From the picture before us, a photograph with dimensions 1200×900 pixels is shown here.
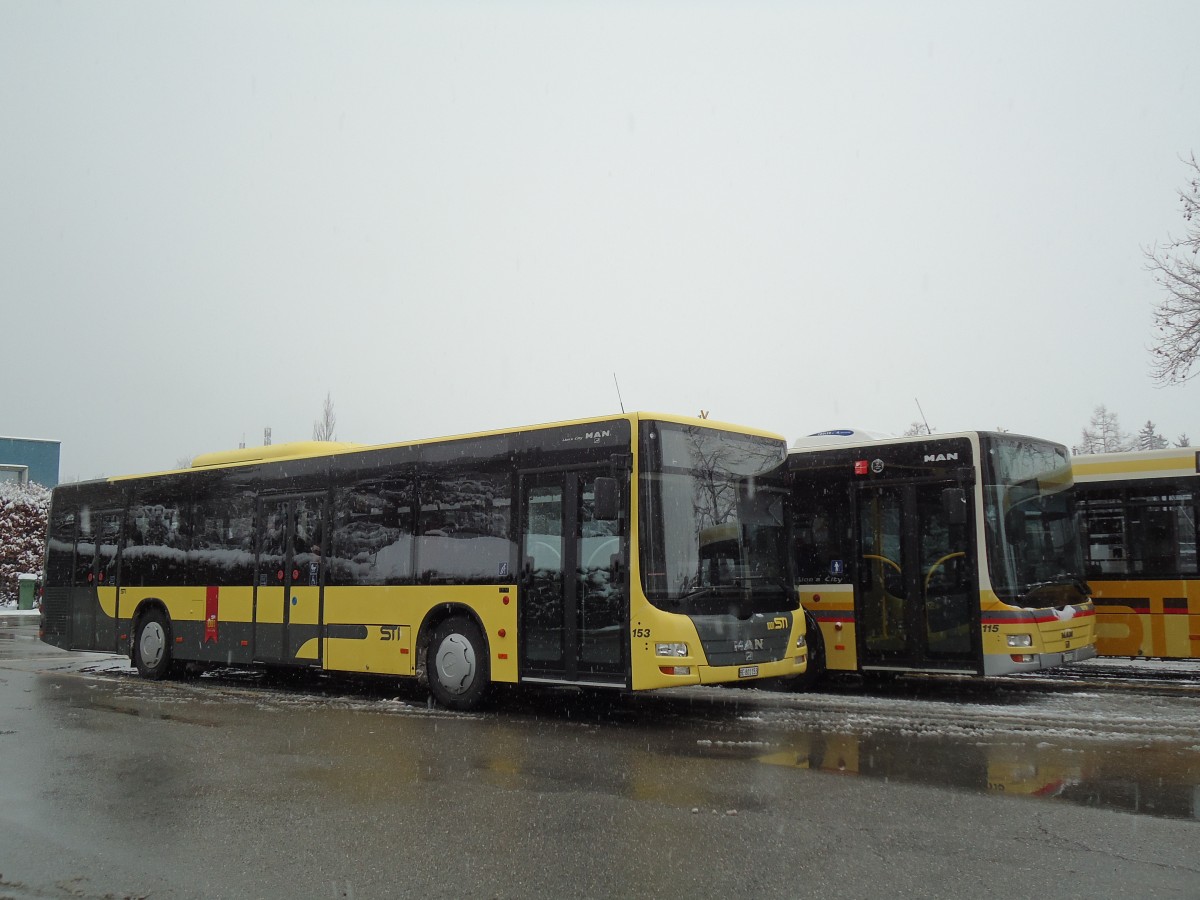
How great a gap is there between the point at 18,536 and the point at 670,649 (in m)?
29.8

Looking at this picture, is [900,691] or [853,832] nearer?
[853,832]

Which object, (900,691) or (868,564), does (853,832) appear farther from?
(900,691)

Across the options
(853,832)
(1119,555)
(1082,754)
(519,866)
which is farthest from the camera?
(1119,555)

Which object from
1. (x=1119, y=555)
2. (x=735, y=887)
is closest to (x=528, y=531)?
(x=735, y=887)

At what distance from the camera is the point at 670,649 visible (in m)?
9.69

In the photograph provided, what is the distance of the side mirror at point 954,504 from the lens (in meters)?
11.4

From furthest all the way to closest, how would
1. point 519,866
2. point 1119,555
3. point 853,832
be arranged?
point 1119,555, point 853,832, point 519,866

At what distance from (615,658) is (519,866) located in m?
4.68

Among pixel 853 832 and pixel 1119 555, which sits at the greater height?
pixel 1119 555

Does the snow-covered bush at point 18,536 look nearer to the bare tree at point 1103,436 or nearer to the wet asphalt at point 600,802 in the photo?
the wet asphalt at point 600,802

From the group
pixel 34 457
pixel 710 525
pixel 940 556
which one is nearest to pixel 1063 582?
pixel 940 556

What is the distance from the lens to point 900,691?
1315 centimetres

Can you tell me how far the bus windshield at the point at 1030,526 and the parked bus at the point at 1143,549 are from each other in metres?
1.38

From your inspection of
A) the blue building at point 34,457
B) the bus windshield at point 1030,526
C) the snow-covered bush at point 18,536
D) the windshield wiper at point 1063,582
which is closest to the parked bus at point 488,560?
the bus windshield at point 1030,526
